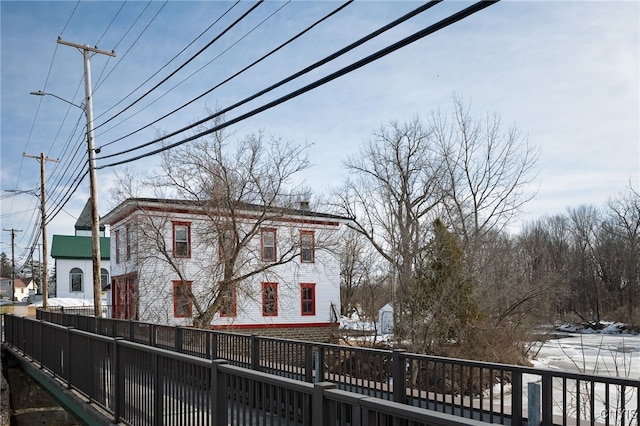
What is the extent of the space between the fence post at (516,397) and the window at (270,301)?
985 inches

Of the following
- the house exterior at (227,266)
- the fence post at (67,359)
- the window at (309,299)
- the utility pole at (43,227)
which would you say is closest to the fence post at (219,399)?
the fence post at (67,359)

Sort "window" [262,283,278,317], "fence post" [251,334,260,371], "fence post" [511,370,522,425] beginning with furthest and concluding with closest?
"window" [262,283,278,317] < "fence post" [251,334,260,371] < "fence post" [511,370,522,425]

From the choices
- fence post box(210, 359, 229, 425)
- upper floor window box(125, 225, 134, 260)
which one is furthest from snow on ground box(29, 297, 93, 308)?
fence post box(210, 359, 229, 425)

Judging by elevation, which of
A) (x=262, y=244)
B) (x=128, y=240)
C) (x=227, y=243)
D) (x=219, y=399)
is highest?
(x=128, y=240)

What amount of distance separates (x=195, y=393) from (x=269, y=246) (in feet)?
81.0

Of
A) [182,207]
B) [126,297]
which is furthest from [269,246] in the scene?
[126,297]

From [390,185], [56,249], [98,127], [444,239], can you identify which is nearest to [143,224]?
[98,127]

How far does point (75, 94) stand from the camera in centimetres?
2694

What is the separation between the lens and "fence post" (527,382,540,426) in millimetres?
5582

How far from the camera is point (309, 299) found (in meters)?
33.3

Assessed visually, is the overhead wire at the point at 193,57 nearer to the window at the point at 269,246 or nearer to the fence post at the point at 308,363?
the fence post at the point at 308,363

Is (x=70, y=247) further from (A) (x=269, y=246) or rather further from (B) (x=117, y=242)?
(A) (x=269, y=246)

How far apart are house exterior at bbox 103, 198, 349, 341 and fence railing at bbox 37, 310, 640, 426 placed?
419 inches

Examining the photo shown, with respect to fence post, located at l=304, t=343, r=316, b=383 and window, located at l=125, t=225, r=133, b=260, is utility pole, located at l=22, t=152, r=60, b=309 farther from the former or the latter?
fence post, located at l=304, t=343, r=316, b=383
